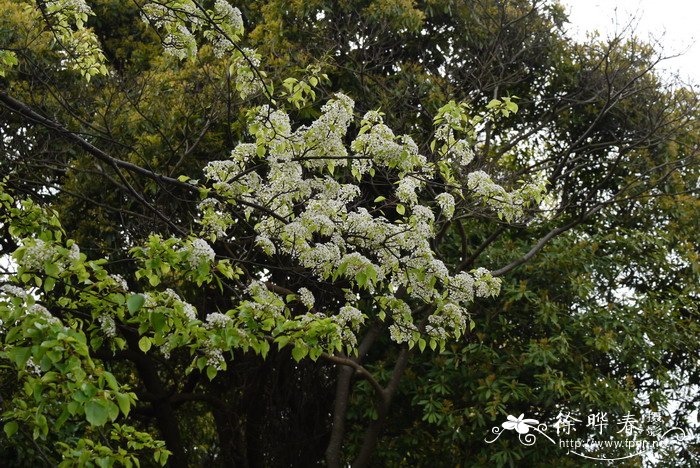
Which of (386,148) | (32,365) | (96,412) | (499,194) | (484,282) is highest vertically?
(499,194)

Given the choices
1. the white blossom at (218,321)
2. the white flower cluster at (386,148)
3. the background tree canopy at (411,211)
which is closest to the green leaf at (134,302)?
the white blossom at (218,321)

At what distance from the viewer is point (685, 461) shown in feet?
28.0

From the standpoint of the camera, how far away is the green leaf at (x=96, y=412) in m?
2.70

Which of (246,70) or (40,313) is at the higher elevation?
(246,70)

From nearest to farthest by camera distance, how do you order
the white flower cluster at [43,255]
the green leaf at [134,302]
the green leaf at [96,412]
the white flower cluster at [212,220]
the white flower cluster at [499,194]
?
the green leaf at [96,412] < the green leaf at [134,302] < the white flower cluster at [43,255] < the white flower cluster at [212,220] < the white flower cluster at [499,194]

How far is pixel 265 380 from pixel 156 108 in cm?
290

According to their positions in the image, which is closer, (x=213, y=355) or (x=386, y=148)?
(x=213, y=355)

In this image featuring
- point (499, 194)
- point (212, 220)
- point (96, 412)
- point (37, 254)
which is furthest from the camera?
point (499, 194)

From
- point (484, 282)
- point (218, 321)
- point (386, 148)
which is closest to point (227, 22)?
point (386, 148)

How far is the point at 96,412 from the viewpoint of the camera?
8.97 feet

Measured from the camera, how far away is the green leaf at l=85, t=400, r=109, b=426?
2.70m

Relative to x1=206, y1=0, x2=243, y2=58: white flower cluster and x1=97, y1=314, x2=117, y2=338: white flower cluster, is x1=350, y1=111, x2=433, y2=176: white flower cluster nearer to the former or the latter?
x1=206, y1=0, x2=243, y2=58: white flower cluster

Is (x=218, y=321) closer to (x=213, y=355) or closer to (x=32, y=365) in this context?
(x=213, y=355)

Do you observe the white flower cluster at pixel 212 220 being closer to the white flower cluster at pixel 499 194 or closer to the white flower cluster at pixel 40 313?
the white flower cluster at pixel 499 194
